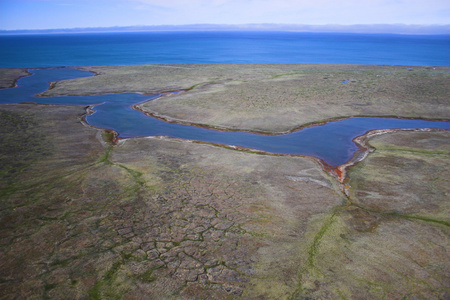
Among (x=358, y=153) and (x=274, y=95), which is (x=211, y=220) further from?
(x=274, y=95)

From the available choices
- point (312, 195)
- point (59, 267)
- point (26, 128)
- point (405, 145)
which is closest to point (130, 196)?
point (59, 267)

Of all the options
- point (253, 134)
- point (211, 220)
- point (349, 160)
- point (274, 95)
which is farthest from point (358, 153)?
point (274, 95)

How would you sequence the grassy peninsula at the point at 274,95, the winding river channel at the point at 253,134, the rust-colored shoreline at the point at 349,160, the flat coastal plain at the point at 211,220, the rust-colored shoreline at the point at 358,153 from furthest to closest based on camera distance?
the grassy peninsula at the point at 274,95, the winding river channel at the point at 253,134, the rust-colored shoreline at the point at 349,160, the rust-colored shoreline at the point at 358,153, the flat coastal plain at the point at 211,220

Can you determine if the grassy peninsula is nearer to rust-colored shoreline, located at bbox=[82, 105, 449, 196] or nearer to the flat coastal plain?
rust-colored shoreline, located at bbox=[82, 105, 449, 196]

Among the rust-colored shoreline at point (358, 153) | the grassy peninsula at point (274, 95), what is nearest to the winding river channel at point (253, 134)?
the rust-colored shoreline at point (358, 153)

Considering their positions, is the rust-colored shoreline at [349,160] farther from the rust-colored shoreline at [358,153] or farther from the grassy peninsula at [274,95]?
the grassy peninsula at [274,95]

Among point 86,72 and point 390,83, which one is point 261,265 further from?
point 86,72

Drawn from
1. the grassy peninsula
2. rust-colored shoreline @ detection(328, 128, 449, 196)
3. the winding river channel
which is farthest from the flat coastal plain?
the grassy peninsula
